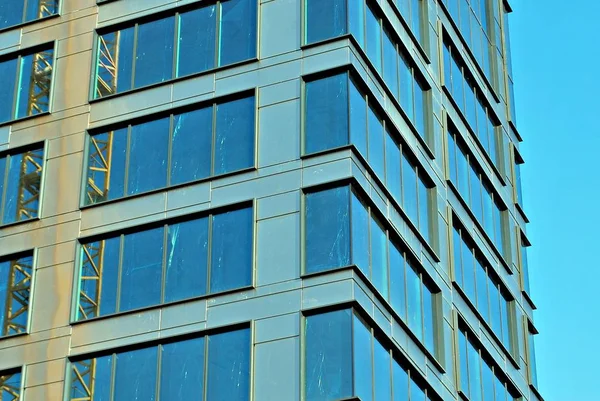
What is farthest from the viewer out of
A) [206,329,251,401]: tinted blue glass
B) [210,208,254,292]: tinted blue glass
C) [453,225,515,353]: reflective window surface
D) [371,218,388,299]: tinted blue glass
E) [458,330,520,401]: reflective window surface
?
[453,225,515,353]: reflective window surface

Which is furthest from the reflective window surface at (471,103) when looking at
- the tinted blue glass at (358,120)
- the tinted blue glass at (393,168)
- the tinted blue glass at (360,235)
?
the tinted blue glass at (360,235)

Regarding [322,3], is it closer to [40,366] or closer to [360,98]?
[360,98]

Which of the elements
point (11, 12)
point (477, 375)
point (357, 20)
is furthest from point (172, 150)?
point (477, 375)

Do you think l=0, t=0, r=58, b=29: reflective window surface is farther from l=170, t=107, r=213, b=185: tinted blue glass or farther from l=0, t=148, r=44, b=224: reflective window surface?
l=170, t=107, r=213, b=185: tinted blue glass

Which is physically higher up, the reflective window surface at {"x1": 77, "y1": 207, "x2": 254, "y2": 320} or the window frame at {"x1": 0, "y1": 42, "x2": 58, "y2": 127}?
the window frame at {"x1": 0, "y1": 42, "x2": 58, "y2": 127}

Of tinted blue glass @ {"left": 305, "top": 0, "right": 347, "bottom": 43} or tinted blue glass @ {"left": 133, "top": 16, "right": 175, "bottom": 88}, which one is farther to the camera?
tinted blue glass @ {"left": 133, "top": 16, "right": 175, "bottom": 88}

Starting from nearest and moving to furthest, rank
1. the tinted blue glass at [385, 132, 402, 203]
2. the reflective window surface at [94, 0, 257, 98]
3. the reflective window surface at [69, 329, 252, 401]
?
the reflective window surface at [69, 329, 252, 401], the tinted blue glass at [385, 132, 402, 203], the reflective window surface at [94, 0, 257, 98]

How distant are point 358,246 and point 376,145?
458cm

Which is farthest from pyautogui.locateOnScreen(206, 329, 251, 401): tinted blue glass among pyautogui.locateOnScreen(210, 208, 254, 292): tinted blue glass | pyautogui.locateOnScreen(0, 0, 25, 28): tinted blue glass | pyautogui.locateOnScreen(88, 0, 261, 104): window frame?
pyautogui.locateOnScreen(0, 0, 25, 28): tinted blue glass

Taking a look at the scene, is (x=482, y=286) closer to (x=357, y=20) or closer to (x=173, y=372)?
(x=357, y=20)

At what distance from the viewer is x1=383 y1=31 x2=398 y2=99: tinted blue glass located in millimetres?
51625

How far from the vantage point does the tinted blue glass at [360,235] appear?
149ft

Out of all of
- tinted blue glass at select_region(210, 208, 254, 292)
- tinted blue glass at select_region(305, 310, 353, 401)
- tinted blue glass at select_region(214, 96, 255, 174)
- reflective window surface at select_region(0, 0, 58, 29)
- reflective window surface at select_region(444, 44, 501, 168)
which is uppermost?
reflective window surface at select_region(444, 44, 501, 168)

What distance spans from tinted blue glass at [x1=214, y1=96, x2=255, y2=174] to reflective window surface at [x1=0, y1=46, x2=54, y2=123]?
21.8 feet
